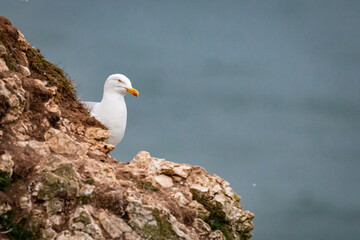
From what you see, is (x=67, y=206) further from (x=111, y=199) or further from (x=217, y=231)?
(x=217, y=231)

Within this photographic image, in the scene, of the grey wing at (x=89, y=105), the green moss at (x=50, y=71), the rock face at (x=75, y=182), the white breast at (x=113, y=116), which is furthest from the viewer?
the white breast at (x=113, y=116)

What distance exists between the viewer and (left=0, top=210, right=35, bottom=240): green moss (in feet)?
43.2

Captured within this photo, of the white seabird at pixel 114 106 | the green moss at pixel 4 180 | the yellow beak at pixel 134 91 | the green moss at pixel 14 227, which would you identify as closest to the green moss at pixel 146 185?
Result: the green moss at pixel 14 227

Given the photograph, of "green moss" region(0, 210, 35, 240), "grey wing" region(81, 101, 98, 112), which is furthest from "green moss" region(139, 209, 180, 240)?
"grey wing" region(81, 101, 98, 112)

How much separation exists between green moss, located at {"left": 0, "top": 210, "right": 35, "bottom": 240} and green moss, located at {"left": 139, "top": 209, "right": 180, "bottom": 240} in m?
3.09

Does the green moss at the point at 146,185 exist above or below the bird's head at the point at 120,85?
below

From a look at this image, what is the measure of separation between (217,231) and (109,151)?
15.2 feet

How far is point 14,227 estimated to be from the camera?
43.4 ft

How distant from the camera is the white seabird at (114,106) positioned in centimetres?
2222

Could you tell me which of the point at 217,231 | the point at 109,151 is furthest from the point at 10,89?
the point at 217,231

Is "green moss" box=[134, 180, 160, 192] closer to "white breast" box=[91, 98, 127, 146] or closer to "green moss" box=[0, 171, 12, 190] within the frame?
"green moss" box=[0, 171, 12, 190]

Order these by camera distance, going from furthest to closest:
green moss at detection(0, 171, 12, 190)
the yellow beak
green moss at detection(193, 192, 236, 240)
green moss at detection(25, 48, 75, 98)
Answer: the yellow beak → green moss at detection(25, 48, 75, 98) → green moss at detection(193, 192, 236, 240) → green moss at detection(0, 171, 12, 190)

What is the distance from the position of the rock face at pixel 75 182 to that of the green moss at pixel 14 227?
0.08ft

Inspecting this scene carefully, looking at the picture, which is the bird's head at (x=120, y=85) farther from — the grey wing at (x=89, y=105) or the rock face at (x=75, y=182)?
the rock face at (x=75, y=182)
